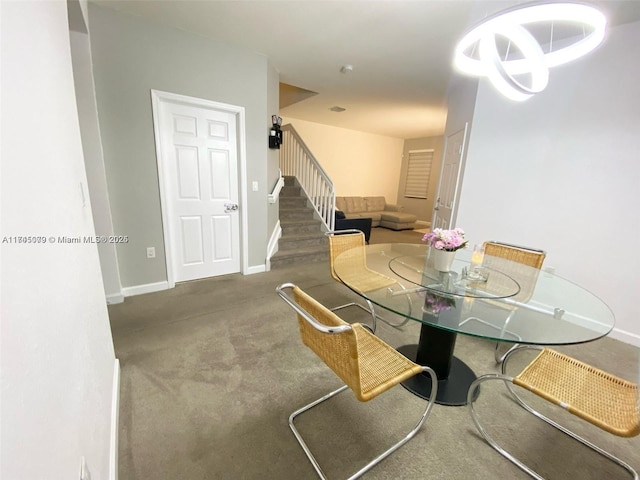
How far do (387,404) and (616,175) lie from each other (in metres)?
2.69

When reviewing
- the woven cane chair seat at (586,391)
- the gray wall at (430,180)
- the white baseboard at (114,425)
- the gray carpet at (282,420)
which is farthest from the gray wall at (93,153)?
the gray wall at (430,180)

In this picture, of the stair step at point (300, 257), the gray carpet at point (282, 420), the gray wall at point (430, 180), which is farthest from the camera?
the gray wall at point (430, 180)

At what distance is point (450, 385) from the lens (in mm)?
1716

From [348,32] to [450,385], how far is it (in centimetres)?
304

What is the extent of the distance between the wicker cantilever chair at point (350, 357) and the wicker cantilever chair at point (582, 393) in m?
0.39

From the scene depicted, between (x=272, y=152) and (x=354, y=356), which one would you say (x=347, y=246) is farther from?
(x=272, y=152)

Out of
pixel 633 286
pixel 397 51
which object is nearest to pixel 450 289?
pixel 633 286

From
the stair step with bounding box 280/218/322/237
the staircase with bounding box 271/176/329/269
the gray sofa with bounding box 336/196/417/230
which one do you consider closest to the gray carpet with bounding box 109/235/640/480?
the staircase with bounding box 271/176/329/269

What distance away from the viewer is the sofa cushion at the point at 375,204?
7.47 m

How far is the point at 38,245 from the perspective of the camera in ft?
2.02

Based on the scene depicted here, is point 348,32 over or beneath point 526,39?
over

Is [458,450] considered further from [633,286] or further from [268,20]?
[268,20]

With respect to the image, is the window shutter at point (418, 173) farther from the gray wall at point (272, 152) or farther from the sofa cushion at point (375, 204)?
the gray wall at point (272, 152)

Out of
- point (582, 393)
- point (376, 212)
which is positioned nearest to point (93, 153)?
point (582, 393)
